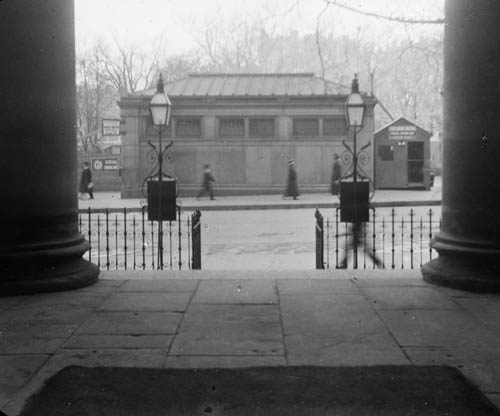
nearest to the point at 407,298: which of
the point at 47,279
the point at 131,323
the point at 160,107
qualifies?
the point at 131,323

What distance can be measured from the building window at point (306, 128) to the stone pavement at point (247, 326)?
76.3 ft

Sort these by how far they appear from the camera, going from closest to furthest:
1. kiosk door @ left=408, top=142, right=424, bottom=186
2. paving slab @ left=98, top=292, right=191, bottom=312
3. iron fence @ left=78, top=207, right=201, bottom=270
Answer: paving slab @ left=98, top=292, right=191, bottom=312
iron fence @ left=78, top=207, right=201, bottom=270
kiosk door @ left=408, top=142, right=424, bottom=186

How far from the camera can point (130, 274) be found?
24.1 ft

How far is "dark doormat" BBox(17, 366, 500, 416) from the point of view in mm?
3240

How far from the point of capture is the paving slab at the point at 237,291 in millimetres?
5766

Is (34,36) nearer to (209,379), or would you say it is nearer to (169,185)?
(209,379)

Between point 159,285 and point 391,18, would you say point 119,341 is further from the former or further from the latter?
point 391,18

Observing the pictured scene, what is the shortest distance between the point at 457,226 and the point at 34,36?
469 centimetres

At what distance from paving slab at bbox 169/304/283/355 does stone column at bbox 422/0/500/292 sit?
7.17 ft

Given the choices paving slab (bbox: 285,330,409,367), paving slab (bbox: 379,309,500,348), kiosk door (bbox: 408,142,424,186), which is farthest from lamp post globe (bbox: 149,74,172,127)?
kiosk door (bbox: 408,142,424,186)

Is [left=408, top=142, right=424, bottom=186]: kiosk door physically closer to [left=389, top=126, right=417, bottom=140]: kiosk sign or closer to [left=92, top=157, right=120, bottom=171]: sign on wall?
[left=389, top=126, right=417, bottom=140]: kiosk sign

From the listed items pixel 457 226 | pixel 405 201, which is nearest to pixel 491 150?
pixel 457 226

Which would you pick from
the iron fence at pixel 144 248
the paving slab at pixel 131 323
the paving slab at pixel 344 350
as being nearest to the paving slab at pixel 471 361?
the paving slab at pixel 344 350

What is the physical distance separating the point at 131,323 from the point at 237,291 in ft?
4.78
